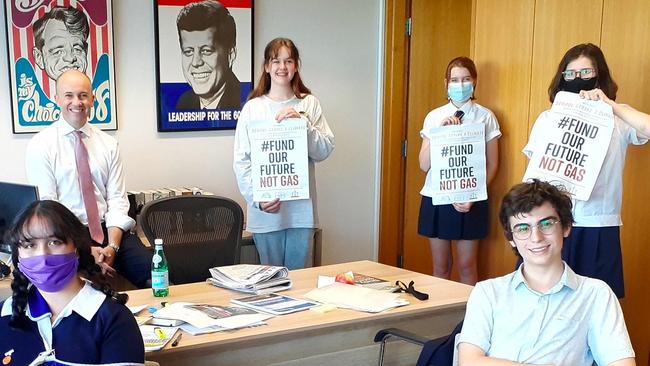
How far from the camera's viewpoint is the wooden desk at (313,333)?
2.19 m

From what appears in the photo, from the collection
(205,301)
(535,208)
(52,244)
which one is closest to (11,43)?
(205,301)

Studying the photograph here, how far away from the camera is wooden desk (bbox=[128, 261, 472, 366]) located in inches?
86.0

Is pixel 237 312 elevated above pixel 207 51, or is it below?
below

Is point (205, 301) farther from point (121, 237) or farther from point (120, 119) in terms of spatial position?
point (120, 119)

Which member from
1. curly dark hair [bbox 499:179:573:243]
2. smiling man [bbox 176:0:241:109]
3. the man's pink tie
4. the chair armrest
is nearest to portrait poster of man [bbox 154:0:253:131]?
smiling man [bbox 176:0:241:109]

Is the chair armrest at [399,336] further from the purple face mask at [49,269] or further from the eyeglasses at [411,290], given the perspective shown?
the purple face mask at [49,269]

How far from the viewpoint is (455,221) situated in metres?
3.89

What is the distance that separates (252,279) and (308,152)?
107 cm

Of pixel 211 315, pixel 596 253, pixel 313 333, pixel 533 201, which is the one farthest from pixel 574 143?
pixel 211 315

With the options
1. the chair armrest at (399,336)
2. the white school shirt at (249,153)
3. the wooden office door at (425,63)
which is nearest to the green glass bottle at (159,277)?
the chair armrest at (399,336)

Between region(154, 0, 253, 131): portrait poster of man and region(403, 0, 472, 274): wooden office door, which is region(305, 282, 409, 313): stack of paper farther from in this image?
region(403, 0, 472, 274): wooden office door

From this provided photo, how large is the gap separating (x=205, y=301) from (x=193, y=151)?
2.08 meters

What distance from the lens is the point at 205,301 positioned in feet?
8.39

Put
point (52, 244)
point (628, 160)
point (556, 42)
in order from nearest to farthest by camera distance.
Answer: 1. point (52, 244)
2. point (628, 160)
3. point (556, 42)
